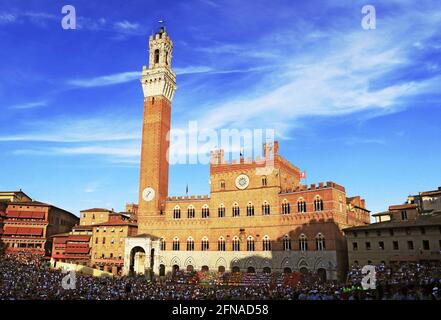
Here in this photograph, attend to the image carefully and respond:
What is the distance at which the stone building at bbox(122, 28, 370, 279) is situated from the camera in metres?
51.2

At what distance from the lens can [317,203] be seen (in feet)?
169

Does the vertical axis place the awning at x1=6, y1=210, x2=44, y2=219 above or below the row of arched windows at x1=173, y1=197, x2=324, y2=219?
above

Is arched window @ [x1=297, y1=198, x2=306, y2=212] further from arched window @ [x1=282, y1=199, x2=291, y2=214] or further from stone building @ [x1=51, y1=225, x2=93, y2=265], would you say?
stone building @ [x1=51, y1=225, x2=93, y2=265]

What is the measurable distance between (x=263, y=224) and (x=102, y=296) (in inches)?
1115

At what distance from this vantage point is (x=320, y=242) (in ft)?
165

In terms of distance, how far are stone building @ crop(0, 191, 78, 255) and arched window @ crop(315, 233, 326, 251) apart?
46228 mm

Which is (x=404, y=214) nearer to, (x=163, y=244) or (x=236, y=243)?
(x=236, y=243)

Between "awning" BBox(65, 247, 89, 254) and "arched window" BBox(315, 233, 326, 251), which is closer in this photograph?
"arched window" BBox(315, 233, 326, 251)

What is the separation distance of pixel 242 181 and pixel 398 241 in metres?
23.3

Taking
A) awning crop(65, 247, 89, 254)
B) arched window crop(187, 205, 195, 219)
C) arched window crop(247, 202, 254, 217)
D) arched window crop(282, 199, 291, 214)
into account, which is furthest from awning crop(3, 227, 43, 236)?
arched window crop(282, 199, 291, 214)

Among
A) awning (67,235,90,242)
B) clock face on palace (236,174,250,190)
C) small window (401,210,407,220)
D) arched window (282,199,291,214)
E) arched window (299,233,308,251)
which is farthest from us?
awning (67,235,90,242)

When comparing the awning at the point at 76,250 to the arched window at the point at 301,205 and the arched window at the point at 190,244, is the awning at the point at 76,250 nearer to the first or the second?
the arched window at the point at 190,244
